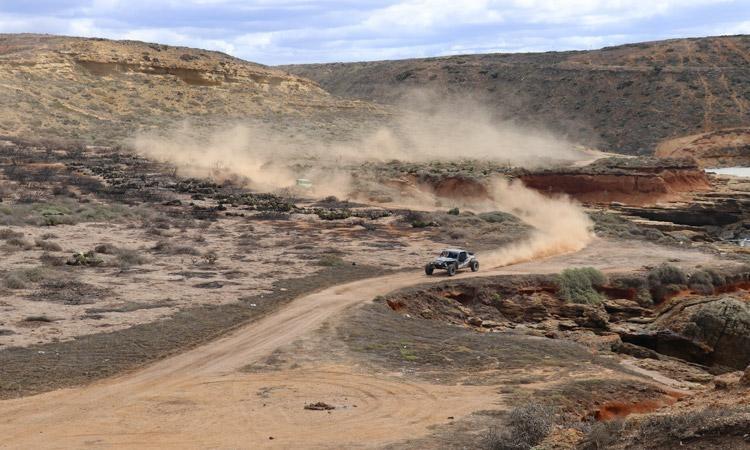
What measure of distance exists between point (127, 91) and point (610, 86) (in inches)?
2927

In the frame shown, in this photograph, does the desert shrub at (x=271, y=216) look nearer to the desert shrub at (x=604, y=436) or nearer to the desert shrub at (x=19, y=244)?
the desert shrub at (x=19, y=244)

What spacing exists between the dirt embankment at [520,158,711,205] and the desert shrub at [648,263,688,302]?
32048 mm

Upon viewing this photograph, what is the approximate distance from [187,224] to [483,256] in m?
18.4

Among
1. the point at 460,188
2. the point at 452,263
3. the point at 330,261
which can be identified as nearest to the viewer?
the point at 452,263

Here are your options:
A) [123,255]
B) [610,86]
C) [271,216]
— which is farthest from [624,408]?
[610,86]

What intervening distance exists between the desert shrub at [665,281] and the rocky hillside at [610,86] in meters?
79.4

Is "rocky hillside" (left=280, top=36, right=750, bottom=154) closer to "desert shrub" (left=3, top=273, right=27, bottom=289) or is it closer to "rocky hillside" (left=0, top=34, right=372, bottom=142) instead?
"rocky hillside" (left=0, top=34, right=372, bottom=142)

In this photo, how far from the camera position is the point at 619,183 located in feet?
234

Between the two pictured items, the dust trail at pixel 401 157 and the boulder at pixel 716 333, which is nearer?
A: the boulder at pixel 716 333

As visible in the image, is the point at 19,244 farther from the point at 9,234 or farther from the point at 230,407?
the point at 230,407

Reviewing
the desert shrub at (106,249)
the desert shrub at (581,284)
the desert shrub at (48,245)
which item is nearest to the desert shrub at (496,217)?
the desert shrub at (581,284)

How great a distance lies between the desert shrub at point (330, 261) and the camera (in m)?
40.5

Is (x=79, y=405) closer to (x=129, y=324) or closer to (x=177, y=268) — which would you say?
(x=129, y=324)

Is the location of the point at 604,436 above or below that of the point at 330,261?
above
